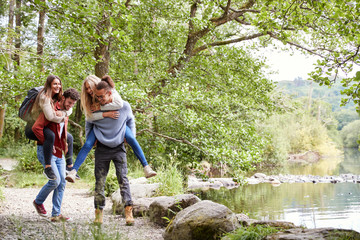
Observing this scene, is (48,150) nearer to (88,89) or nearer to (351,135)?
(88,89)

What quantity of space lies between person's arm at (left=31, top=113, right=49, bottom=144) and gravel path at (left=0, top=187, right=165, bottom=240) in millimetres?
974

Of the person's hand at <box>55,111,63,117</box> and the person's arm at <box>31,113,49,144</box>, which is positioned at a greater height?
the person's hand at <box>55,111,63,117</box>

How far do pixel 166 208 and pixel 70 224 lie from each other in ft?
6.08

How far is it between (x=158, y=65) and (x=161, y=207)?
601 cm

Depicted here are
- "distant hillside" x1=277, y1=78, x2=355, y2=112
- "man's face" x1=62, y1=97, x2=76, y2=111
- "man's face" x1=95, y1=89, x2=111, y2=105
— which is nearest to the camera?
"man's face" x1=95, y1=89, x2=111, y2=105

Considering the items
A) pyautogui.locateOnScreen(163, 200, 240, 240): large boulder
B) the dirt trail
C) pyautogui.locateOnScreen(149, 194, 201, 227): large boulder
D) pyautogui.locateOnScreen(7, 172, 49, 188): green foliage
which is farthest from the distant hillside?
pyautogui.locateOnScreen(7, 172, 49, 188): green foliage

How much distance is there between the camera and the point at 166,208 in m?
5.20

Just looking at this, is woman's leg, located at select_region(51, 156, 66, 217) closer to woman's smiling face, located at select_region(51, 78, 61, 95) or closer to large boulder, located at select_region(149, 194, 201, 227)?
woman's smiling face, located at select_region(51, 78, 61, 95)

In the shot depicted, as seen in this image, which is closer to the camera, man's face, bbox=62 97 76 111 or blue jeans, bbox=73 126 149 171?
blue jeans, bbox=73 126 149 171

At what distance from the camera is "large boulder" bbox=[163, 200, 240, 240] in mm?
4082

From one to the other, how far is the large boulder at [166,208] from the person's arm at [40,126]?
205cm

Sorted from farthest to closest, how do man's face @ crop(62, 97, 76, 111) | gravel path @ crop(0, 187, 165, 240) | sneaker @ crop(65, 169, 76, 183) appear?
1. man's face @ crop(62, 97, 76, 111)
2. sneaker @ crop(65, 169, 76, 183)
3. gravel path @ crop(0, 187, 165, 240)

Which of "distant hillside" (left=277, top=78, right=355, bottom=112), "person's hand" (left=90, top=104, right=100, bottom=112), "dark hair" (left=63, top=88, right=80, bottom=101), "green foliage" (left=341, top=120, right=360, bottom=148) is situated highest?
"distant hillside" (left=277, top=78, right=355, bottom=112)

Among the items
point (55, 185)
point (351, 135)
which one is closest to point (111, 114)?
point (55, 185)
